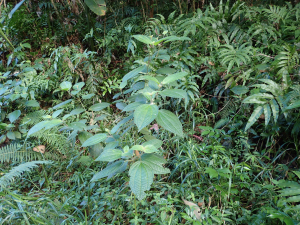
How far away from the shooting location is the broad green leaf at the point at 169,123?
106cm

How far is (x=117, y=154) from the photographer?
1.19 m

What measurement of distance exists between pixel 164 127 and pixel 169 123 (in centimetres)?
4

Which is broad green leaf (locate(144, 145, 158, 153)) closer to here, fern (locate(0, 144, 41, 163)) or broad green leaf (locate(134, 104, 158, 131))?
broad green leaf (locate(134, 104, 158, 131))

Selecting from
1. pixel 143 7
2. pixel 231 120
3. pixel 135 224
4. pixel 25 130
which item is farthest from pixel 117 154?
pixel 143 7

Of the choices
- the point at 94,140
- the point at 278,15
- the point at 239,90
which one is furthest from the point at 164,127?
the point at 278,15

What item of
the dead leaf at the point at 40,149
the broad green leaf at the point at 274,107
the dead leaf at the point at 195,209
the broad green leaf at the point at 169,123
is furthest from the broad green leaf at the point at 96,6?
the dead leaf at the point at 195,209

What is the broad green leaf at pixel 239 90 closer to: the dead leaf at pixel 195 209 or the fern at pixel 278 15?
the fern at pixel 278 15

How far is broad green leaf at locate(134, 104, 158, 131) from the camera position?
102 cm

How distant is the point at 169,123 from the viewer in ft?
3.57

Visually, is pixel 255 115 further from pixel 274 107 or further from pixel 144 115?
pixel 144 115

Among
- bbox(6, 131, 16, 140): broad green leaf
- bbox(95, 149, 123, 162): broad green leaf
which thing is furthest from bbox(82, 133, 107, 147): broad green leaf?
bbox(6, 131, 16, 140): broad green leaf

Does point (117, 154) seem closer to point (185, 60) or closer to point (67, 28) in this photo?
point (185, 60)

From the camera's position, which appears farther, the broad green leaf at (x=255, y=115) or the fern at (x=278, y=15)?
the fern at (x=278, y=15)

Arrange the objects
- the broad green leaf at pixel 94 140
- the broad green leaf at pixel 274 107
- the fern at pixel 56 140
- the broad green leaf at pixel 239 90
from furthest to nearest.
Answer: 1. the fern at pixel 56 140
2. the broad green leaf at pixel 239 90
3. the broad green leaf at pixel 274 107
4. the broad green leaf at pixel 94 140
